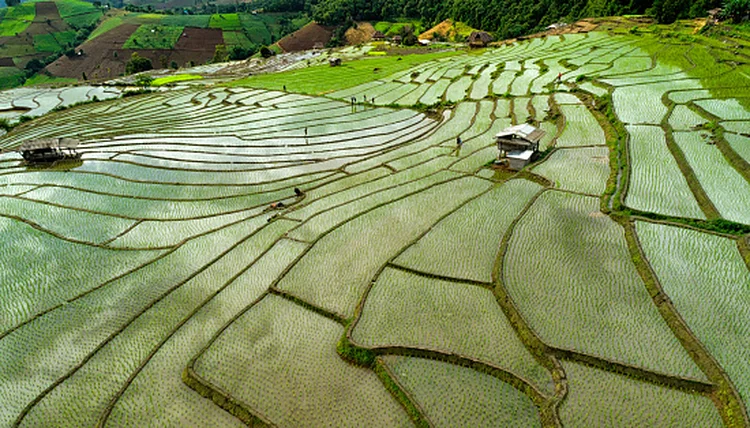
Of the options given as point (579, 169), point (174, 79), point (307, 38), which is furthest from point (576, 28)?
point (174, 79)

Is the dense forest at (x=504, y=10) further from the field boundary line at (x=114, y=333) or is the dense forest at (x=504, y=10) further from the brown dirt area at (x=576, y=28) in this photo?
the field boundary line at (x=114, y=333)

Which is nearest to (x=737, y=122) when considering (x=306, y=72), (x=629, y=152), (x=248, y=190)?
(x=629, y=152)

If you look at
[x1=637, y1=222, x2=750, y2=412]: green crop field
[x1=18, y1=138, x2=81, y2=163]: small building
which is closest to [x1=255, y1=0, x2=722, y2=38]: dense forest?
[x1=637, y1=222, x2=750, y2=412]: green crop field

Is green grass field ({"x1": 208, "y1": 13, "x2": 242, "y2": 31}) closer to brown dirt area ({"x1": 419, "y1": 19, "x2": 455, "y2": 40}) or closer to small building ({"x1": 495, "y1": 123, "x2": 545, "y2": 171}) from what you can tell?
brown dirt area ({"x1": 419, "y1": 19, "x2": 455, "y2": 40})

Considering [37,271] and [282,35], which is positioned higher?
[282,35]

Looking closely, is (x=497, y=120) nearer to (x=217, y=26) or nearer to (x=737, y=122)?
(x=737, y=122)

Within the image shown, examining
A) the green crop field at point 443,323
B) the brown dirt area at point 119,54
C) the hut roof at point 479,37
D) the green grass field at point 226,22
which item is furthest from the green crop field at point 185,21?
the green crop field at point 443,323

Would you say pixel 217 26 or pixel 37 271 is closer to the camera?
pixel 37 271

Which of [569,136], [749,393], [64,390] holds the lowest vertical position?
[64,390]
